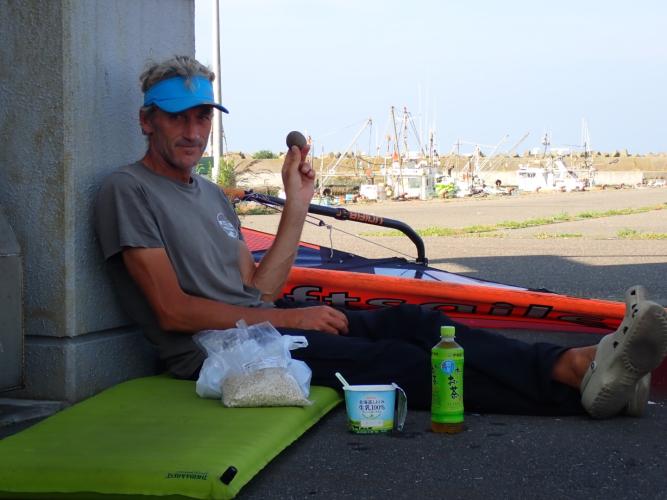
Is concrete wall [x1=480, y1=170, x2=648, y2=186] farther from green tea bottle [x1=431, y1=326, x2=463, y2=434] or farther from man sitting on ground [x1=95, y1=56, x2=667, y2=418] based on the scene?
green tea bottle [x1=431, y1=326, x2=463, y2=434]

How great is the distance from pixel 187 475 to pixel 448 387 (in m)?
1.20

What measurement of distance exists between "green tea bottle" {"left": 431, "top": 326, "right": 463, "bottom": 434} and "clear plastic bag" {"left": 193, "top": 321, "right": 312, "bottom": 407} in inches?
19.4

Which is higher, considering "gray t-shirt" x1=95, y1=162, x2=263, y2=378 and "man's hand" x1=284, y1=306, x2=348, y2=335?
"gray t-shirt" x1=95, y1=162, x2=263, y2=378

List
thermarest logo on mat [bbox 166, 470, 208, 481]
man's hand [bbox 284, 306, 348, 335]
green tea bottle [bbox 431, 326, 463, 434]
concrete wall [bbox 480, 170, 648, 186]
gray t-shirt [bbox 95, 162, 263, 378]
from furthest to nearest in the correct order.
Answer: concrete wall [bbox 480, 170, 648, 186]
man's hand [bbox 284, 306, 348, 335]
gray t-shirt [bbox 95, 162, 263, 378]
green tea bottle [bbox 431, 326, 463, 434]
thermarest logo on mat [bbox 166, 470, 208, 481]

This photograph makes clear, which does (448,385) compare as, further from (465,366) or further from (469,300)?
(469,300)

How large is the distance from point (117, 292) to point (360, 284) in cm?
154

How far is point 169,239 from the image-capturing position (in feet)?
14.1

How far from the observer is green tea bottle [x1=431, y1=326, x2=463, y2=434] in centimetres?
389

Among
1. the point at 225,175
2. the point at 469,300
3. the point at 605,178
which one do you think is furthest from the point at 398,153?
the point at 469,300

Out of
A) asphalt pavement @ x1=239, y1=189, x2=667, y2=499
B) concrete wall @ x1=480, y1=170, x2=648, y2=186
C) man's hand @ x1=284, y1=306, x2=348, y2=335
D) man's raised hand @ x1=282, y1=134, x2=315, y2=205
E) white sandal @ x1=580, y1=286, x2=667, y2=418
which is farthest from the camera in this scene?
concrete wall @ x1=480, y1=170, x2=648, y2=186

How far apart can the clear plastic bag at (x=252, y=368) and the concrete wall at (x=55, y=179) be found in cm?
52

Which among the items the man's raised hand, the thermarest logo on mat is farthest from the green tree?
the thermarest logo on mat

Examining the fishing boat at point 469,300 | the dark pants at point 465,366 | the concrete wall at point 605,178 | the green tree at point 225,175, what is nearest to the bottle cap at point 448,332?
the dark pants at point 465,366

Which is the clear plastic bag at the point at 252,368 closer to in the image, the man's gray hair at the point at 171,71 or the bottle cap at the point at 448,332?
the bottle cap at the point at 448,332
